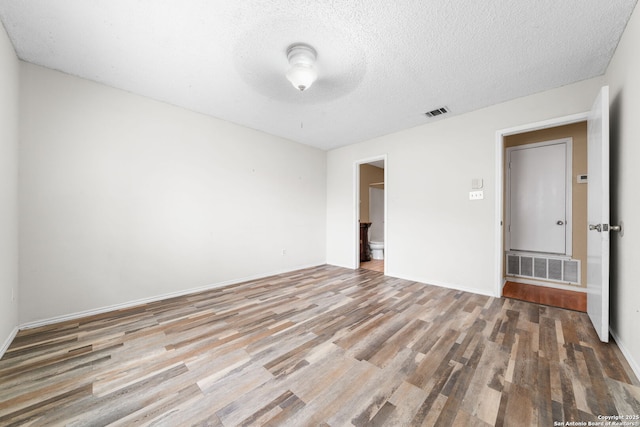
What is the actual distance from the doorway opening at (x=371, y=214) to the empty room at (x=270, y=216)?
129cm

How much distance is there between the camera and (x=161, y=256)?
3.15 metres

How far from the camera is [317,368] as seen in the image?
1.73 m

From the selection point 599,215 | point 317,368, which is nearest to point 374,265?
point 599,215

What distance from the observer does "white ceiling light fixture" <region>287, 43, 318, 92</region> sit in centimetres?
209

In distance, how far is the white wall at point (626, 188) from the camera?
1714mm

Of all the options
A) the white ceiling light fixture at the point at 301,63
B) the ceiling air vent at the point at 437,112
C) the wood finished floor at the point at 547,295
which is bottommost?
the wood finished floor at the point at 547,295

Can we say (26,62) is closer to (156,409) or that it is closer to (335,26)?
(335,26)

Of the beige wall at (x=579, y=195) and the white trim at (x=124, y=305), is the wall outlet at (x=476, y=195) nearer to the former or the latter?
the beige wall at (x=579, y=195)

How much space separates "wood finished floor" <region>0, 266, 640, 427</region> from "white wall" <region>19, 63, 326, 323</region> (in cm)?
49

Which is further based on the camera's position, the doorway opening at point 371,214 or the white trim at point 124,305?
the doorway opening at point 371,214

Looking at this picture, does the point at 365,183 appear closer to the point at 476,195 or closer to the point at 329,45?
the point at 476,195

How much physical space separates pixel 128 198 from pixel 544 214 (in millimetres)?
6039

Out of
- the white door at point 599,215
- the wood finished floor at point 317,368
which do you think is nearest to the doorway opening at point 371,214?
the wood finished floor at point 317,368

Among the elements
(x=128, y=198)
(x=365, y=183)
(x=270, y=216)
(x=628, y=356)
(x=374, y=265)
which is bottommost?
Answer: (x=374, y=265)
